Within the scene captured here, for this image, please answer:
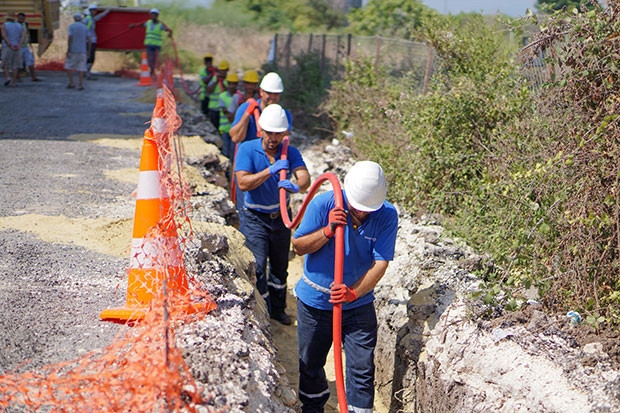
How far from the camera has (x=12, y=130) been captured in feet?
35.7

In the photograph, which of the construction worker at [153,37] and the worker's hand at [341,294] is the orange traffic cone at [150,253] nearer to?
the worker's hand at [341,294]

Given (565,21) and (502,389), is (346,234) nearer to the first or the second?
(502,389)

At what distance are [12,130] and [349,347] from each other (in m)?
7.84

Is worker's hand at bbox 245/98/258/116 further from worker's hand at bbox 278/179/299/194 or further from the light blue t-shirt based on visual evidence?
the light blue t-shirt

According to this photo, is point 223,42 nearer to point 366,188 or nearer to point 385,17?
point 385,17

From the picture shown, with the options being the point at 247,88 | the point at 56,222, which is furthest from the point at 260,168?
the point at 247,88

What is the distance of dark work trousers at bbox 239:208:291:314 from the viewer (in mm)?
6562

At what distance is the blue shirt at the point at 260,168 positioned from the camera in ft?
20.8

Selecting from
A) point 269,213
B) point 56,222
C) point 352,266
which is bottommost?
point 56,222

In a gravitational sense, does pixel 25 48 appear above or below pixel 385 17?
below

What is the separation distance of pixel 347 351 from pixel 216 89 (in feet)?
28.8

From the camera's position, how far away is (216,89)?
42.4 feet

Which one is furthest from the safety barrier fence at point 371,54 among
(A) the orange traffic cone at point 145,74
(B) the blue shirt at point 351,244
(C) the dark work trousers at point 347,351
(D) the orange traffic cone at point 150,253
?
(D) the orange traffic cone at point 150,253

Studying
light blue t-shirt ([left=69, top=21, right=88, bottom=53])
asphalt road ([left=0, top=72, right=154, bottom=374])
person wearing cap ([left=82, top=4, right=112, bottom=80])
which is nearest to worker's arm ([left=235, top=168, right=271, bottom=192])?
asphalt road ([left=0, top=72, right=154, bottom=374])
